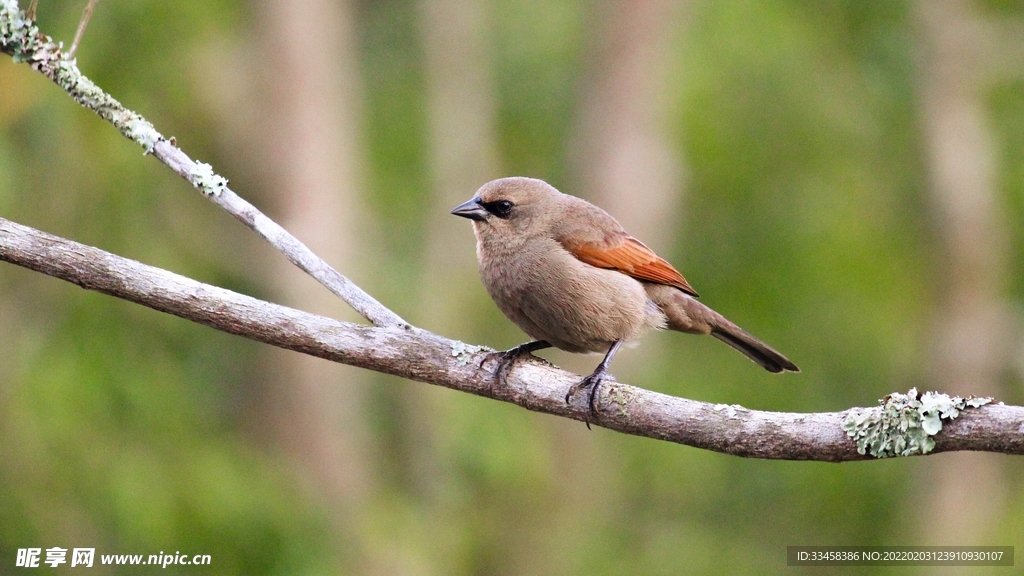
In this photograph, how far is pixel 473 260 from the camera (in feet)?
33.4

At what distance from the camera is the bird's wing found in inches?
225

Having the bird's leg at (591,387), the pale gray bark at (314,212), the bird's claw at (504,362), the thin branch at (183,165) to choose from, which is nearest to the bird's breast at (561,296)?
the bird's claw at (504,362)

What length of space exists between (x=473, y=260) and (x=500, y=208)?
4267 millimetres

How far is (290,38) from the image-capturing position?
9195 mm

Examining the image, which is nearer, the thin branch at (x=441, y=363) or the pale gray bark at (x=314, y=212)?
the thin branch at (x=441, y=363)

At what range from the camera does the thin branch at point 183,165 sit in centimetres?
419

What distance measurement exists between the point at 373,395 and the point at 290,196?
7.70 ft

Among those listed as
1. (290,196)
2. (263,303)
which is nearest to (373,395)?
(290,196)

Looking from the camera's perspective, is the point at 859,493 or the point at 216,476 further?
the point at 859,493

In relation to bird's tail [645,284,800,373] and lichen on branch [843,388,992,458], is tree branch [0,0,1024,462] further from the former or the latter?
bird's tail [645,284,800,373]

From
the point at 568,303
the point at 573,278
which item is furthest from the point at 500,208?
the point at 568,303

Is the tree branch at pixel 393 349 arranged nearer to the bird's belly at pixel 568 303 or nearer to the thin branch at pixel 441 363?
the thin branch at pixel 441 363

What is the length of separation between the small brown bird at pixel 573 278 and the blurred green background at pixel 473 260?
2.38 m

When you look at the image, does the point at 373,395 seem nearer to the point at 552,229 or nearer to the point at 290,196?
the point at 290,196
